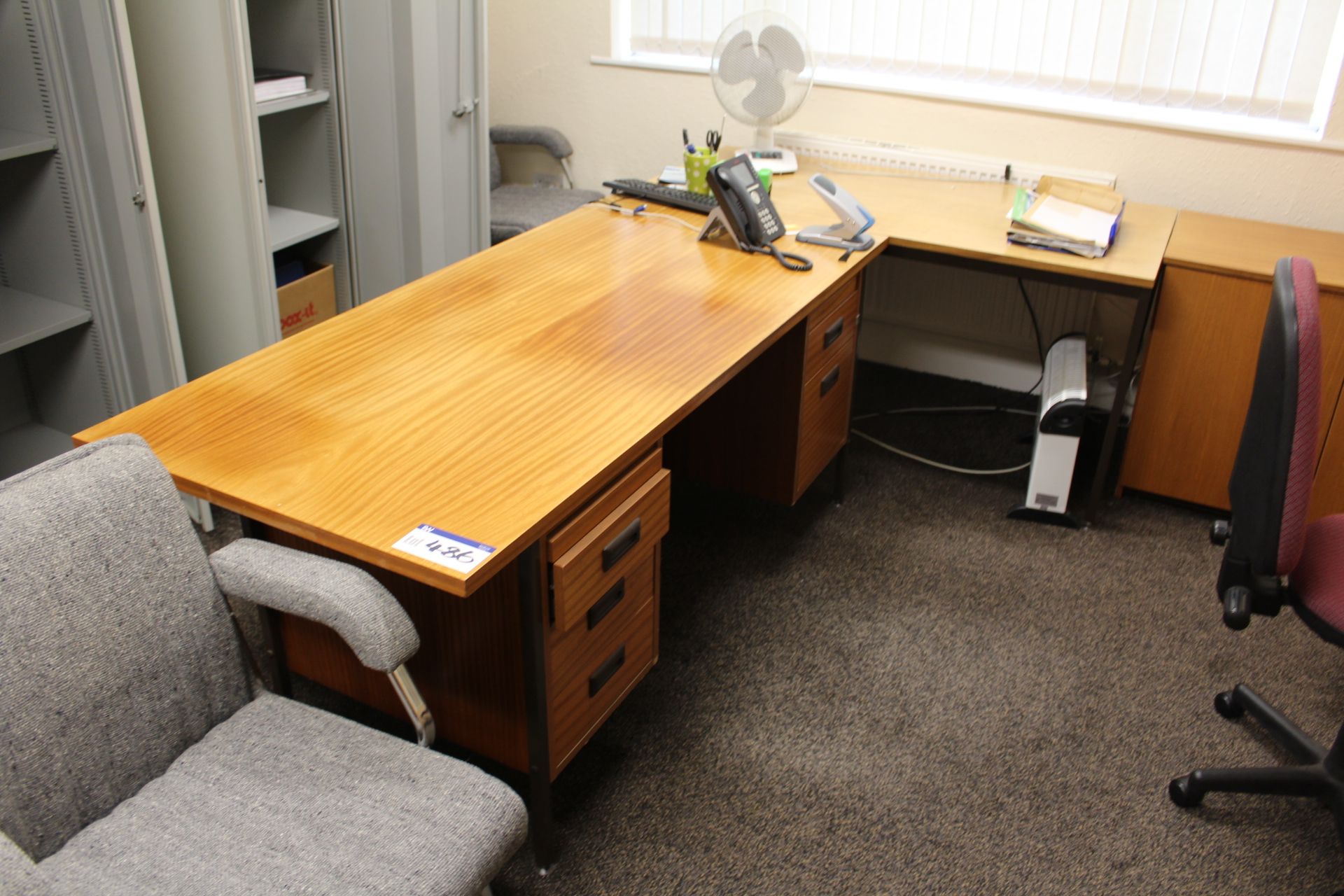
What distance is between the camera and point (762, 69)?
315cm

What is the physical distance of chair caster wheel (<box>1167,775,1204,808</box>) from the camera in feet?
6.50

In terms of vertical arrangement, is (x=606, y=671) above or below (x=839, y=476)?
above

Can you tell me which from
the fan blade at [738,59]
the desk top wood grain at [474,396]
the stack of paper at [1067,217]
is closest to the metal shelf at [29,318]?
the desk top wood grain at [474,396]

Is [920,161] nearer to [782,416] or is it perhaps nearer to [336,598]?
[782,416]

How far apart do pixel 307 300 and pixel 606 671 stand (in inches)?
69.4

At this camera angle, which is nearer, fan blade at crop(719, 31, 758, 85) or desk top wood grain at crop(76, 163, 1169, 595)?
desk top wood grain at crop(76, 163, 1169, 595)

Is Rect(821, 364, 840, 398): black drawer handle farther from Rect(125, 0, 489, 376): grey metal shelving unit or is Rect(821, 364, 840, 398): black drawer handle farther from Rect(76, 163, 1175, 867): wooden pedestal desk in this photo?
Rect(125, 0, 489, 376): grey metal shelving unit

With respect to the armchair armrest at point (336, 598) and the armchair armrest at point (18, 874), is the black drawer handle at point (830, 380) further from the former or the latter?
the armchair armrest at point (18, 874)

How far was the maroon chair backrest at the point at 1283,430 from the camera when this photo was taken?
5.30ft

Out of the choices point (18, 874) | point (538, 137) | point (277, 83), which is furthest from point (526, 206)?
point (18, 874)

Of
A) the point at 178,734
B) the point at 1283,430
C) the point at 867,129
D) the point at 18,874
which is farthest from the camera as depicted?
the point at 867,129

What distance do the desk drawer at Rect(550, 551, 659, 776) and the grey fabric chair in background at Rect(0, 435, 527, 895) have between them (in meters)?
0.29

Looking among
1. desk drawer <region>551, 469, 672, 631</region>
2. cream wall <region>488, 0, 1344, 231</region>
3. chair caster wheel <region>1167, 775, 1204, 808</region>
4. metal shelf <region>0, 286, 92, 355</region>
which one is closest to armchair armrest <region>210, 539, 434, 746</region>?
desk drawer <region>551, 469, 672, 631</region>

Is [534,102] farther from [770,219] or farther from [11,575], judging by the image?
[11,575]
